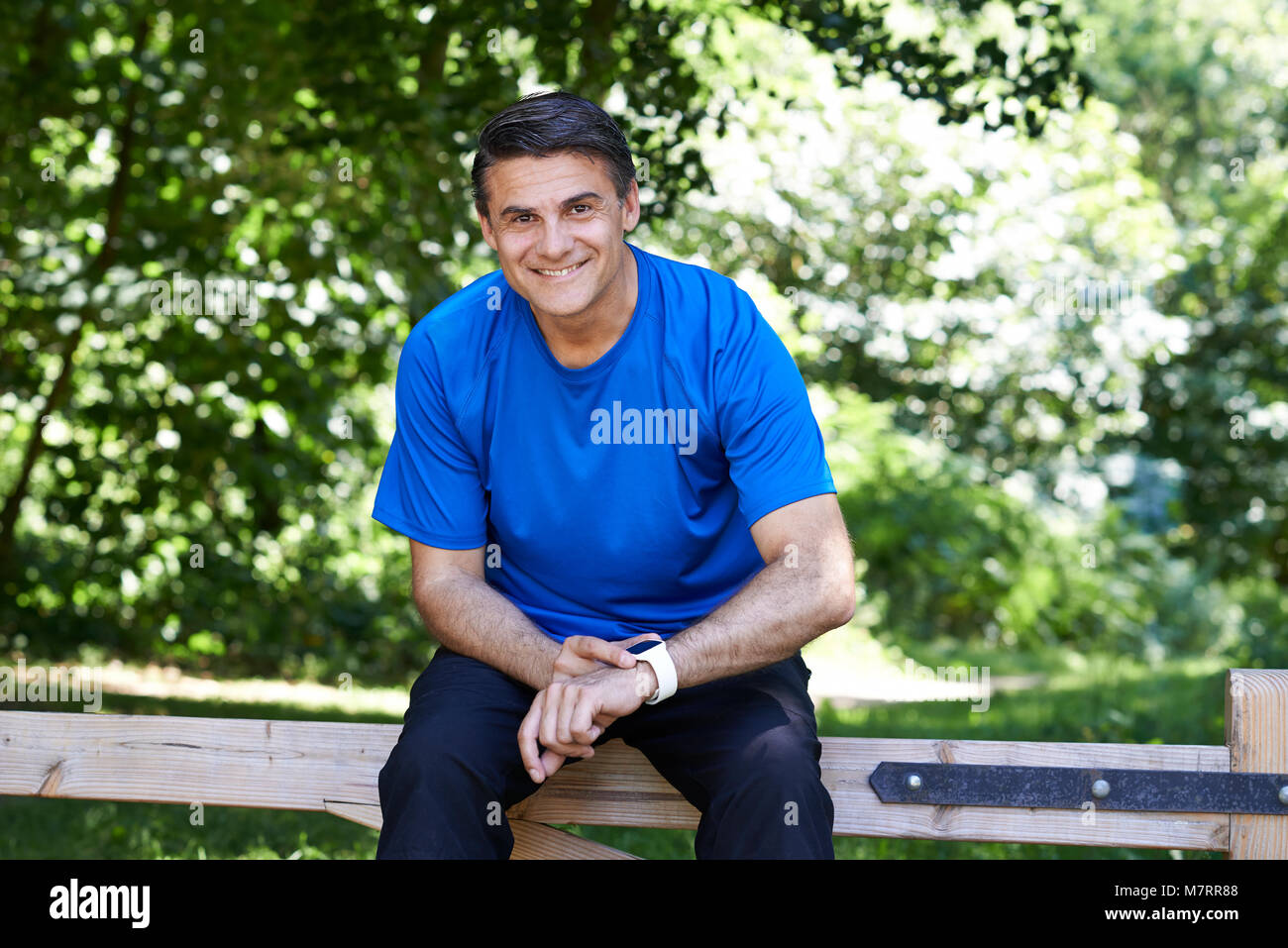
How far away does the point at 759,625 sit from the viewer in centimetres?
205

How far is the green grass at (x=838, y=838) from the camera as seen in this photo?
12.2 ft

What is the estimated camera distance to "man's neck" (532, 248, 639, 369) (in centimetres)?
229

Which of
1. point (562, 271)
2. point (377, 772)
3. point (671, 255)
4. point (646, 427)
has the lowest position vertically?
point (377, 772)

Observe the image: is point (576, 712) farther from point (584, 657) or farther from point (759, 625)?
point (759, 625)

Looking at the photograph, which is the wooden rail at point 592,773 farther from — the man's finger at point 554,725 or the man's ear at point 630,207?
the man's ear at point 630,207

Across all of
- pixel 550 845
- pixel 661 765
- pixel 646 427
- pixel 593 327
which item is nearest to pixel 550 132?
pixel 593 327

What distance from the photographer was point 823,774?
2057 millimetres

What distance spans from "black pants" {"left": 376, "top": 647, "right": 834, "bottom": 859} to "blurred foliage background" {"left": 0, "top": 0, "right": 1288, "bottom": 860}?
290 cm

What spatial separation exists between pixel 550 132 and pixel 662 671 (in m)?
1.03

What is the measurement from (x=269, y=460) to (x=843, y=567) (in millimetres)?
4898

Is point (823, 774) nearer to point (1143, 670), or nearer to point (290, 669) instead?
point (290, 669)

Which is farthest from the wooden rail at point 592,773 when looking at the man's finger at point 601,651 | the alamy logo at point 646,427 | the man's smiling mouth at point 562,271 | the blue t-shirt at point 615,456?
the man's smiling mouth at point 562,271
